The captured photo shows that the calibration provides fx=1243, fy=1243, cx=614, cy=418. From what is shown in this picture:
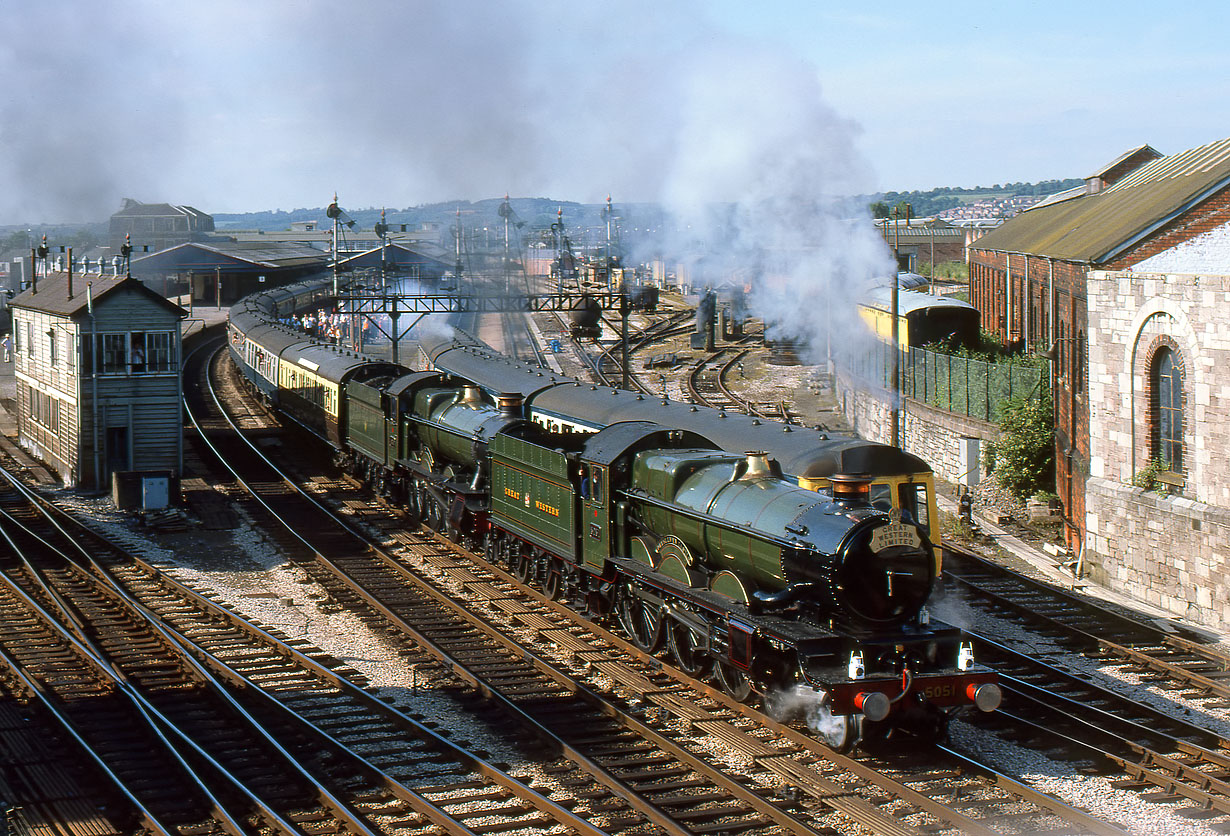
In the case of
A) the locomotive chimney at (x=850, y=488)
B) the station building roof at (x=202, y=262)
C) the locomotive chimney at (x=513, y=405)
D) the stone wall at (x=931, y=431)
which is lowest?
the stone wall at (x=931, y=431)

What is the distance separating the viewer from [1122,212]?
2788cm

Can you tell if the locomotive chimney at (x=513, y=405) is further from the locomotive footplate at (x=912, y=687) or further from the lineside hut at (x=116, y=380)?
the locomotive footplate at (x=912, y=687)

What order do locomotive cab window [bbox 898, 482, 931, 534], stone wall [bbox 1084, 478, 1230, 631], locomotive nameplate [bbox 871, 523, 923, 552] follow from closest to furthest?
A: 1. locomotive nameplate [bbox 871, 523, 923, 552]
2. locomotive cab window [bbox 898, 482, 931, 534]
3. stone wall [bbox 1084, 478, 1230, 631]

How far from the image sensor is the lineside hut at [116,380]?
30.1m

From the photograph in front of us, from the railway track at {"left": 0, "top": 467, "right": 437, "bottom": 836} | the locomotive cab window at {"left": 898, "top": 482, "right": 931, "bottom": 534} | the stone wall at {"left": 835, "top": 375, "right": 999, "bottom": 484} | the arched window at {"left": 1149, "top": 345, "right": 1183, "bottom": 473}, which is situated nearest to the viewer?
the railway track at {"left": 0, "top": 467, "right": 437, "bottom": 836}

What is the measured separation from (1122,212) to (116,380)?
2399cm

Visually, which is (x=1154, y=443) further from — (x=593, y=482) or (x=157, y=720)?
(x=157, y=720)

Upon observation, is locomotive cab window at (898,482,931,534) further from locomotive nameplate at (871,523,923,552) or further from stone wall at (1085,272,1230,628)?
stone wall at (1085,272,1230,628)

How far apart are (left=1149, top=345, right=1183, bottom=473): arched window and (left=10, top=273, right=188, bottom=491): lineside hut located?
21827 mm

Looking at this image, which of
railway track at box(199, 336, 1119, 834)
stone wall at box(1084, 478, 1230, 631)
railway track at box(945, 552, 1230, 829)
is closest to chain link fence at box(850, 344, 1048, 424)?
stone wall at box(1084, 478, 1230, 631)

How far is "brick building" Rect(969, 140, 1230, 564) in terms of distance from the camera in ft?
74.3

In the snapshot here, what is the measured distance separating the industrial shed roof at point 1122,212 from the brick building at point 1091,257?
0.04 metres

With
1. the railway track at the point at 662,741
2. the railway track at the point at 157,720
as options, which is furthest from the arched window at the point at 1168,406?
the railway track at the point at 157,720

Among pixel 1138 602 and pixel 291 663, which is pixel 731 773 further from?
pixel 1138 602
